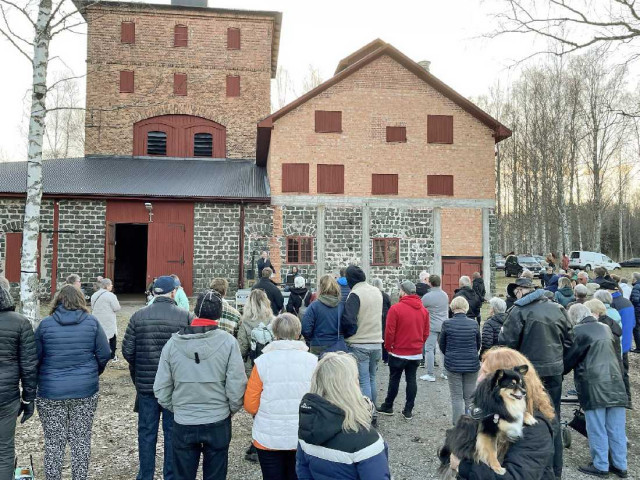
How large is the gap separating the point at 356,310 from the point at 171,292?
2426 millimetres

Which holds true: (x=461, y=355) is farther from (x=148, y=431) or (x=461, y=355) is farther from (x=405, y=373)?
(x=148, y=431)

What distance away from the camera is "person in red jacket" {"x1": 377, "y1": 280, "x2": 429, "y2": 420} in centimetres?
628

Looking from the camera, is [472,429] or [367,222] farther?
[367,222]

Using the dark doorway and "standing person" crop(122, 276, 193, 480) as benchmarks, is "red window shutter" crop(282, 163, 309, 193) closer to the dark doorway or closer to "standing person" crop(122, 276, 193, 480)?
the dark doorway

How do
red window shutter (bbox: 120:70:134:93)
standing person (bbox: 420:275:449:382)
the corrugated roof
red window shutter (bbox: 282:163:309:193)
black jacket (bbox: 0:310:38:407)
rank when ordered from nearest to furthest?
black jacket (bbox: 0:310:38:407)
standing person (bbox: 420:275:449:382)
the corrugated roof
red window shutter (bbox: 282:163:309:193)
red window shutter (bbox: 120:70:134:93)

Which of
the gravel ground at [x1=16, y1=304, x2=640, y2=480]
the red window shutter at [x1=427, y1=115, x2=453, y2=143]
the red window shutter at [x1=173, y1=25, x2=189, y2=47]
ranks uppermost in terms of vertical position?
the red window shutter at [x1=173, y1=25, x2=189, y2=47]

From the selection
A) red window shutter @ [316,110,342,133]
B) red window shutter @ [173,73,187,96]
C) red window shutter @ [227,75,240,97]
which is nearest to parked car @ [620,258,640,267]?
red window shutter @ [316,110,342,133]

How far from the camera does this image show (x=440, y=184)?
19562 mm

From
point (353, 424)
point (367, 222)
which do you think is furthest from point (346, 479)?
point (367, 222)

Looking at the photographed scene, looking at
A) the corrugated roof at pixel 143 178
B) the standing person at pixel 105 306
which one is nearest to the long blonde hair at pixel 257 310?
the standing person at pixel 105 306

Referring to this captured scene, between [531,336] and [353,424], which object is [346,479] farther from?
[531,336]

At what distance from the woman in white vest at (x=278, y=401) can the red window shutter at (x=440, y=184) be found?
56.0ft

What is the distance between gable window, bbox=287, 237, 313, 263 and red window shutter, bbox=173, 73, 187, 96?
11.2 metres

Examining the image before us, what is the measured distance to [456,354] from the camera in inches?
229
